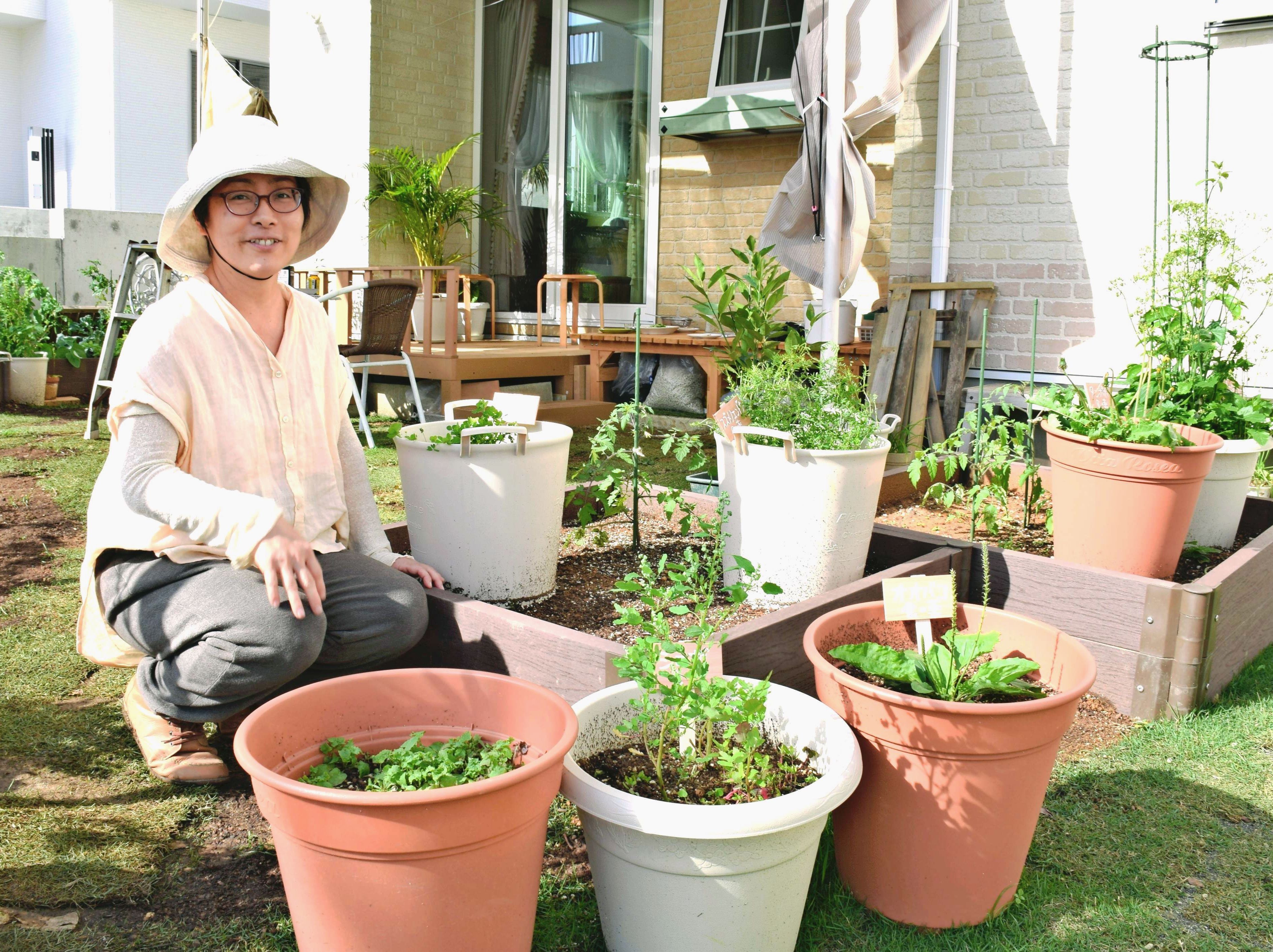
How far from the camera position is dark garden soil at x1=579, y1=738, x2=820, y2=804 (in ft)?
5.15

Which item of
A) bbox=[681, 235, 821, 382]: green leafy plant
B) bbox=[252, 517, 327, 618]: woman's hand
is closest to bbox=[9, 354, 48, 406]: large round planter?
bbox=[681, 235, 821, 382]: green leafy plant

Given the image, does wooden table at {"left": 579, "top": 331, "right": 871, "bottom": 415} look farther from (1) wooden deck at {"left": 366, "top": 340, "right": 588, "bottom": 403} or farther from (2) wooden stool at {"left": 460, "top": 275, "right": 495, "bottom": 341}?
(2) wooden stool at {"left": 460, "top": 275, "right": 495, "bottom": 341}

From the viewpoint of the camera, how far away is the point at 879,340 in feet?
16.7

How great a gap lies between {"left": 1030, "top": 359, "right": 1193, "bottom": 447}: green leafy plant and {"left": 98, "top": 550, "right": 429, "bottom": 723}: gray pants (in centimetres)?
190

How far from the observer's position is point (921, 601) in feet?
6.23

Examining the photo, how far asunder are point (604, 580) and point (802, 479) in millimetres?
692

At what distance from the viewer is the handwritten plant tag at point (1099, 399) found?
305 cm

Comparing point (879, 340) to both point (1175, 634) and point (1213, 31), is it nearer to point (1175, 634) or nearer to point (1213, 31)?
point (1213, 31)

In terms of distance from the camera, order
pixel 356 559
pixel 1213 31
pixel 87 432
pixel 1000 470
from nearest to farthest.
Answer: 1. pixel 356 559
2. pixel 1000 470
3. pixel 1213 31
4. pixel 87 432

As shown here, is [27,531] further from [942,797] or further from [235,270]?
[942,797]

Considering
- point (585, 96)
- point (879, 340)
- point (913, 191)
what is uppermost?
point (585, 96)

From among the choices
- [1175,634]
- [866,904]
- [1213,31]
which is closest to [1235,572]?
[1175,634]

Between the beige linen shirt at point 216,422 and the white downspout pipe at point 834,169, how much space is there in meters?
2.52

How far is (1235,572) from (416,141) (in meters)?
7.27
